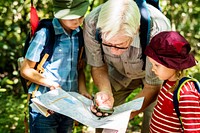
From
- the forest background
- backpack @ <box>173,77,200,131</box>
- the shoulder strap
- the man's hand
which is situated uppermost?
the shoulder strap

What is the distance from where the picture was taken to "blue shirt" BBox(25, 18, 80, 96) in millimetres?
2725

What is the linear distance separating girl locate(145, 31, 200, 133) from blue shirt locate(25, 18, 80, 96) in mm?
589

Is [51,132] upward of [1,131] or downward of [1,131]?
upward

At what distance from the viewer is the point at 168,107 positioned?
8.00ft

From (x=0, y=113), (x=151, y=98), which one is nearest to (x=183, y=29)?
(x=0, y=113)

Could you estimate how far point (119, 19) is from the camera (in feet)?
7.77

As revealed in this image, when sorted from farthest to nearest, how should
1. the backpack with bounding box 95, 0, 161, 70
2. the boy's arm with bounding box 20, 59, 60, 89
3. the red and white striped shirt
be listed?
1. the boy's arm with bounding box 20, 59, 60, 89
2. the backpack with bounding box 95, 0, 161, 70
3. the red and white striped shirt

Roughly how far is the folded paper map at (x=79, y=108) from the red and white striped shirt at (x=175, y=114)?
0.47 ft

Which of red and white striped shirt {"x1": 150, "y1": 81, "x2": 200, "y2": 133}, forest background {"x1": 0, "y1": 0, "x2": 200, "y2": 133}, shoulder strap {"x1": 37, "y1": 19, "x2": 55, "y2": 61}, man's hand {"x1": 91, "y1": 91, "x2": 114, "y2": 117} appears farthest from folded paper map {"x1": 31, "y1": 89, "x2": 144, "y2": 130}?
forest background {"x1": 0, "y1": 0, "x2": 200, "y2": 133}

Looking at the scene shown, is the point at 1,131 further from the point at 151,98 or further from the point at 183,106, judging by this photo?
the point at 183,106

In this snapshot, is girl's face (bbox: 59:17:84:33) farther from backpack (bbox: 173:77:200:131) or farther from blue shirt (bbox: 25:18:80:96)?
backpack (bbox: 173:77:200:131)

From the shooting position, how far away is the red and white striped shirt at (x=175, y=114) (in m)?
2.31

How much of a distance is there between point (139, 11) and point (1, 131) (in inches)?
85.5


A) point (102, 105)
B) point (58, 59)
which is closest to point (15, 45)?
point (58, 59)
